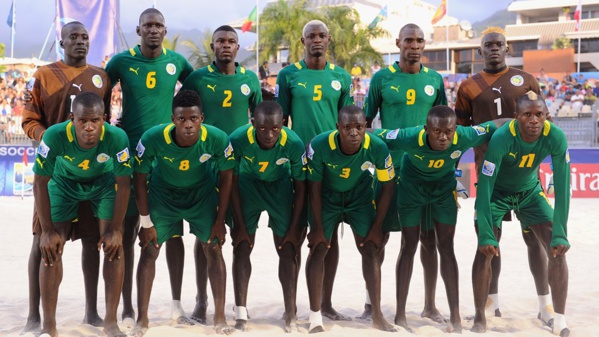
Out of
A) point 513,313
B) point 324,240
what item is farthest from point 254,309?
point 513,313

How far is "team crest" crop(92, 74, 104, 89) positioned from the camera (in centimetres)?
582

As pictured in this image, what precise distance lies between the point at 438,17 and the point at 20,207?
2756cm

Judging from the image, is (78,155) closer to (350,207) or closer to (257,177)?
(257,177)

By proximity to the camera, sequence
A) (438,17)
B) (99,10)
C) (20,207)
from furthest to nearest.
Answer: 1. (438,17)
2. (99,10)
3. (20,207)

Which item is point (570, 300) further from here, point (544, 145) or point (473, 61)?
point (473, 61)

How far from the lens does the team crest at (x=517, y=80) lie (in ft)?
20.7

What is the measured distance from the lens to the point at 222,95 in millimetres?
6184

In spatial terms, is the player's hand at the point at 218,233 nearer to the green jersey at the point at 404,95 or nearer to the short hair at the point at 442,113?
the green jersey at the point at 404,95

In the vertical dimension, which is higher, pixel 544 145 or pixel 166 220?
pixel 544 145

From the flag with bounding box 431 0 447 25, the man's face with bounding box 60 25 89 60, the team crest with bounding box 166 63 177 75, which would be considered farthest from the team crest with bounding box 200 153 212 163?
the flag with bounding box 431 0 447 25

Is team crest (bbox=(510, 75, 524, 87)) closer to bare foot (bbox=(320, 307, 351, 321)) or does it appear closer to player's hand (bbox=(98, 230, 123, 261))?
bare foot (bbox=(320, 307, 351, 321))

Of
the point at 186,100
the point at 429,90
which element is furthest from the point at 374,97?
the point at 186,100

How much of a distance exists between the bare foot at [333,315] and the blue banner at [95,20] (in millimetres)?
14066

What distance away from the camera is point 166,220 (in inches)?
225
